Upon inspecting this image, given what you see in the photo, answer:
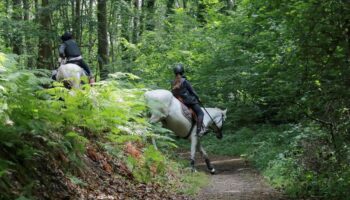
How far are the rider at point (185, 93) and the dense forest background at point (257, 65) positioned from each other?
1.55 metres

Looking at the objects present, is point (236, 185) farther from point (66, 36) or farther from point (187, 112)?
point (66, 36)

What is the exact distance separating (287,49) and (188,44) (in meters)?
16.0

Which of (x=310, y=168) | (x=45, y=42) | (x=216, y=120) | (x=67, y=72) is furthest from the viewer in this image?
(x=45, y=42)

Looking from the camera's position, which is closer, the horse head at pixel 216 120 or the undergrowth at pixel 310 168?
the undergrowth at pixel 310 168

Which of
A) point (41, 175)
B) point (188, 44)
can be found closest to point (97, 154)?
point (41, 175)

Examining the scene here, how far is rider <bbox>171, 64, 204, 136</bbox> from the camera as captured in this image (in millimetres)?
13531

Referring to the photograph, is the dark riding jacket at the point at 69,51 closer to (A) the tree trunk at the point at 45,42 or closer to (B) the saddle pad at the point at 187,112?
(B) the saddle pad at the point at 187,112

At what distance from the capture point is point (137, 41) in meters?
26.4

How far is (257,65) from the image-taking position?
13.1 metres

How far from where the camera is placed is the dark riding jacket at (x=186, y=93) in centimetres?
1355

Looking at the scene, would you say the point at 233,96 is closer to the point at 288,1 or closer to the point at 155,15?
the point at 155,15

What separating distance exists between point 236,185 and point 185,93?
3.65 metres

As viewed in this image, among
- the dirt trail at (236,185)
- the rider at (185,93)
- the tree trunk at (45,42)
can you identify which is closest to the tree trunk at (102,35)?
the tree trunk at (45,42)

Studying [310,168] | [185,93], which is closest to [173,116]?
[185,93]
